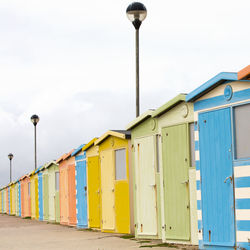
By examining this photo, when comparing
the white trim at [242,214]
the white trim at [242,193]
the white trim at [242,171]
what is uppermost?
the white trim at [242,171]

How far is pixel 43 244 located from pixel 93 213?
14.8 ft

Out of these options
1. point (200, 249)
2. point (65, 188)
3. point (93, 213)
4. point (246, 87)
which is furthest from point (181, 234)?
point (65, 188)

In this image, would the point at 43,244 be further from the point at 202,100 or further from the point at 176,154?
the point at 202,100

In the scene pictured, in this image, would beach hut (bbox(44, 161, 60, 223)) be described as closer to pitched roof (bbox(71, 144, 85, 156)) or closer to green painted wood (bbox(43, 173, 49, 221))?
green painted wood (bbox(43, 173, 49, 221))

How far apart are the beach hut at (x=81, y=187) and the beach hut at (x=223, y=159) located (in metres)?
8.43

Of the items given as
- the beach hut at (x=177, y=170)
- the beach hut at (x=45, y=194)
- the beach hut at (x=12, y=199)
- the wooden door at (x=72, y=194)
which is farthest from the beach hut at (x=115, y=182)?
the beach hut at (x=12, y=199)

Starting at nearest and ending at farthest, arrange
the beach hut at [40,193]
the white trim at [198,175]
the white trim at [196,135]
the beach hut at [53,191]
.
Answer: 1. the white trim at [198,175]
2. the white trim at [196,135]
3. the beach hut at [53,191]
4. the beach hut at [40,193]

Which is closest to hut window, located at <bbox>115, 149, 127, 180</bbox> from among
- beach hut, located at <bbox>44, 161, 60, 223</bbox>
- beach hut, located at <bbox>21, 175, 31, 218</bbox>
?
beach hut, located at <bbox>44, 161, 60, 223</bbox>

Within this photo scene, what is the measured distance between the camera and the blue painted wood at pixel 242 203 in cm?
914

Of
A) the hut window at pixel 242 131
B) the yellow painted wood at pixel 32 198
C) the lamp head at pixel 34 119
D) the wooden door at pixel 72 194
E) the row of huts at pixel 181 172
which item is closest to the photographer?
the hut window at pixel 242 131

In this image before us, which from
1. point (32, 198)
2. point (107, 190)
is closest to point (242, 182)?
point (107, 190)

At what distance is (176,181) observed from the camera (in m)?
11.7

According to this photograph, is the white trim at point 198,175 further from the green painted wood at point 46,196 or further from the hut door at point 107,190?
the green painted wood at point 46,196

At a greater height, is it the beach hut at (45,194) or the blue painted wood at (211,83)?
the blue painted wood at (211,83)
